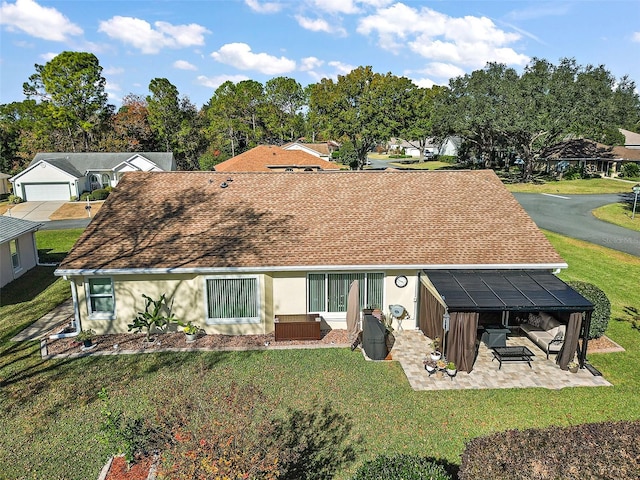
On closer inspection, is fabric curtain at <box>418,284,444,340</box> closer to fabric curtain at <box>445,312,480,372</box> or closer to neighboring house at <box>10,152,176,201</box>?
fabric curtain at <box>445,312,480,372</box>

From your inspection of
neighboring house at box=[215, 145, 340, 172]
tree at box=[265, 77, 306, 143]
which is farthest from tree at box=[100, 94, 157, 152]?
neighboring house at box=[215, 145, 340, 172]

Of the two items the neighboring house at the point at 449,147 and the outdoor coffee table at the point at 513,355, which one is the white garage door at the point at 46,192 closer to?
the outdoor coffee table at the point at 513,355

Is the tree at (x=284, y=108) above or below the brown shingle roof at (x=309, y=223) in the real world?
above

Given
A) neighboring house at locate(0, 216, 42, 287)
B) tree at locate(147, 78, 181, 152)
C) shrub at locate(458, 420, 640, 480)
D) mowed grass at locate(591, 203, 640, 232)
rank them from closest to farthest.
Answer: shrub at locate(458, 420, 640, 480), neighboring house at locate(0, 216, 42, 287), mowed grass at locate(591, 203, 640, 232), tree at locate(147, 78, 181, 152)

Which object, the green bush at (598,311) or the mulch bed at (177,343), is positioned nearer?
the mulch bed at (177,343)

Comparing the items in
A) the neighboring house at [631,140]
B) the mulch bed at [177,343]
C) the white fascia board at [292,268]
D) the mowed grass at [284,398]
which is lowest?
the mowed grass at [284,398]

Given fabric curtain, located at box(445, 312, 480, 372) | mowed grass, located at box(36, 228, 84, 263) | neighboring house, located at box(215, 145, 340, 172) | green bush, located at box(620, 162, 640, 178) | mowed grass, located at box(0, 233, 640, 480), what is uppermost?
neighboring house, located at box(215, 145, 340, 172)

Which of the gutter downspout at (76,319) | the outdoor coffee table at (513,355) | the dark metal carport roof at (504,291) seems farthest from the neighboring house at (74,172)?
the outdoor coffee table at (513,355)
